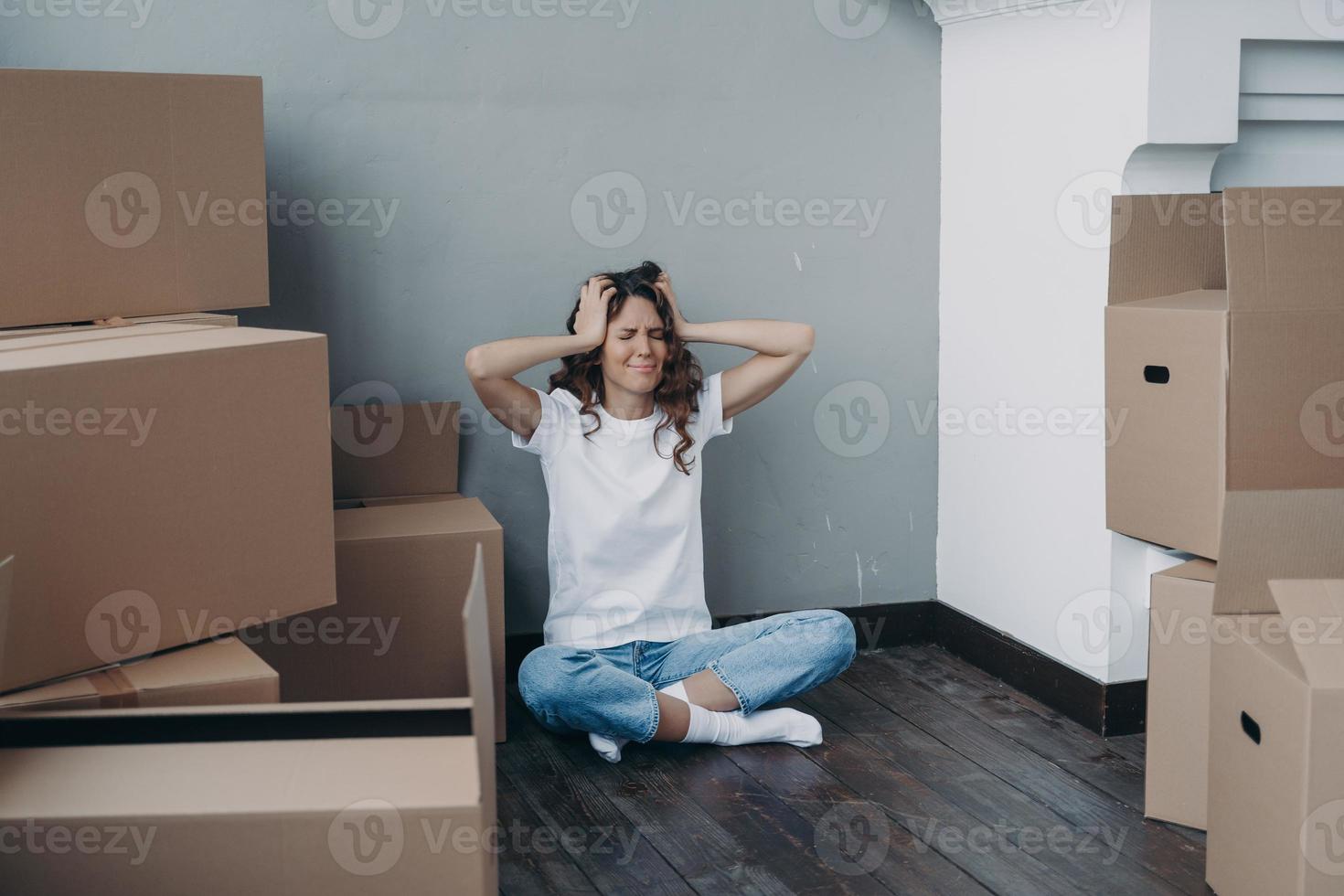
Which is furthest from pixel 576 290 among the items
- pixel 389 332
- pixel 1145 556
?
pixel 1145 556

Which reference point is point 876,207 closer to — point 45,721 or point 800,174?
point 800,174

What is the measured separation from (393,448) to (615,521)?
1.51 ft

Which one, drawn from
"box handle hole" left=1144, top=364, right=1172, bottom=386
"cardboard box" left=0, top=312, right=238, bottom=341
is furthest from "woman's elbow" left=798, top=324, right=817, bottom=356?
"cardboard box" left=0, top=312, right=238, bottom=341

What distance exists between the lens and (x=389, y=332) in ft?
7.79

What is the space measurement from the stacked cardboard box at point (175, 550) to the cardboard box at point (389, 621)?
16 mm

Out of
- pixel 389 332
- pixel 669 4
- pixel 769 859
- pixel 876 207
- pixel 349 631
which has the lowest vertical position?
pixel 769 859

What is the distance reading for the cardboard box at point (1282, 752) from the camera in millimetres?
1416

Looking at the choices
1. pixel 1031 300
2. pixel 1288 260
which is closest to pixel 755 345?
Result: pixel 1031 300

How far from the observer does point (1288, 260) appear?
65.0 inches

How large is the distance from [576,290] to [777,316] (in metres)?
0.42

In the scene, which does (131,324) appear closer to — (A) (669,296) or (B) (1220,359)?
(A) (669,296)

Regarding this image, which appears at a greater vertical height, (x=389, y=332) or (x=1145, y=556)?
(x=389, y=332)

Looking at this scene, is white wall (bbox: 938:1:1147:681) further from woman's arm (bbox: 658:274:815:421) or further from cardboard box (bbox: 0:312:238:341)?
cardboard box (bbox: 0:312:238:341)

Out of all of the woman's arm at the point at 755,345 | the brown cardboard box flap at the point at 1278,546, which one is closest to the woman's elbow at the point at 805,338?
the woman's arm at the point at 755,345
